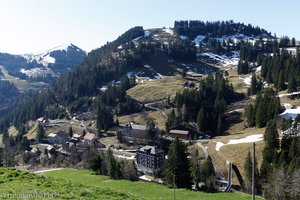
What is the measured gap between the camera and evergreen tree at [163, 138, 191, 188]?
215 feet

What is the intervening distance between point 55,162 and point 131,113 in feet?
216

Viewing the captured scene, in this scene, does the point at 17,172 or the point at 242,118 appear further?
the point at 242,118

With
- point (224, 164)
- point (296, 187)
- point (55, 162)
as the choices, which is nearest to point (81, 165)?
point (55, 162)

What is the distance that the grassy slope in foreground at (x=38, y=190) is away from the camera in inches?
867

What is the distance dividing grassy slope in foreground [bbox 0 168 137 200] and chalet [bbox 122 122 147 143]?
359ft

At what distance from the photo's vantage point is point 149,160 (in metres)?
107

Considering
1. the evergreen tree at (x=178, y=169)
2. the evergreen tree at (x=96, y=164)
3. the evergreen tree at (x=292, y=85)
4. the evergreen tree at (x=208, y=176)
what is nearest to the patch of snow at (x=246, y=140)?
the evergreen tree at (x=208, y=176)

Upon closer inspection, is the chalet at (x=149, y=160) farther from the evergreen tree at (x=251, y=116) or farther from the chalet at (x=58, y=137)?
the chalet at (x=58, y=137)

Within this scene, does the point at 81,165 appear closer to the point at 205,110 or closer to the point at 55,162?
the point at 55,162

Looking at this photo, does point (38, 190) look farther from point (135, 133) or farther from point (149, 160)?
point (135, 133)

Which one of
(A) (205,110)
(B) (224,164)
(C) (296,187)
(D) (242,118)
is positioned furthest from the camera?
(A) (205,110)

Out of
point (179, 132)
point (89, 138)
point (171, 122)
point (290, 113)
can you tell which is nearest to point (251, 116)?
point (290, 113)

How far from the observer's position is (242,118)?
462ft

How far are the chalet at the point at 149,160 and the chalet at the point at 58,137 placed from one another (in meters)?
59.1
